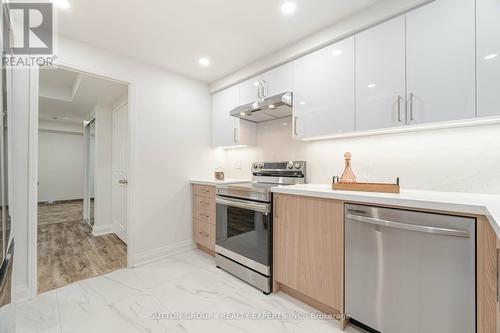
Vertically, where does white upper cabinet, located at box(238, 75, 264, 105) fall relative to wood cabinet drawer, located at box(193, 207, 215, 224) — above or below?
above

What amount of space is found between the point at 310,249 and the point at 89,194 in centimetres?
448

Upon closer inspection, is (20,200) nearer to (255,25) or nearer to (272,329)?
(272,329)

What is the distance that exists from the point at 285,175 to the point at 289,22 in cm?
152

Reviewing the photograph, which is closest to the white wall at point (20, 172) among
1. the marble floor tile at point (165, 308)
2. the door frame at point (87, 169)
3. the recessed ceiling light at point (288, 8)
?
the marble floor tile at point (165, 308)

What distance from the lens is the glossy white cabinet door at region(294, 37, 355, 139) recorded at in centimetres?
180

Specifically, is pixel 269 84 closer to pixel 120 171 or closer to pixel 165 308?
pixel 165 308

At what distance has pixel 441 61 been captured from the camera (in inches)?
54.2

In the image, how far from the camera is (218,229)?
96.3 inches

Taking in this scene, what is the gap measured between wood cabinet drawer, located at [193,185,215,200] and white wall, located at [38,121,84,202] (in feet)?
20.2

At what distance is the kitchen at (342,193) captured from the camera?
1.18 m

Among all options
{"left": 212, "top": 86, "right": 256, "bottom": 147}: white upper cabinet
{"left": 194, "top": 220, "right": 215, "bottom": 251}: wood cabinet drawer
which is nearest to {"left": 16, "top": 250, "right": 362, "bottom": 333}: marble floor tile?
{"left": 194, "top": 220, "right": 215, "bottom": 251}: wood cabinet drawer

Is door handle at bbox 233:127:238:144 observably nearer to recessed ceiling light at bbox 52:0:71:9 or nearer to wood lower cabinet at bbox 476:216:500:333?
recessed ceiling light at bbox 52:0:71:9

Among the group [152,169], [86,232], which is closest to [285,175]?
[152,169]

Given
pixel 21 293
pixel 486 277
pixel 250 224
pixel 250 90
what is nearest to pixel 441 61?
pixel 486 277
